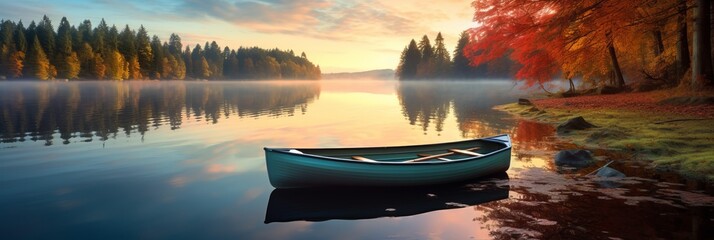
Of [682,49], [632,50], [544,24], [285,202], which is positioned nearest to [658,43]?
[632,50]

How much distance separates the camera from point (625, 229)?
8586 millimetres

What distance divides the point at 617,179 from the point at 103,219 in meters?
12.8

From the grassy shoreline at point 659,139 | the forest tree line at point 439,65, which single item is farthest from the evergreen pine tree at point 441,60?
the grassy shoreline at point 659,139

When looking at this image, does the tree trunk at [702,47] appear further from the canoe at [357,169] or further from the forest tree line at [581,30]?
the canoe at [357,169]

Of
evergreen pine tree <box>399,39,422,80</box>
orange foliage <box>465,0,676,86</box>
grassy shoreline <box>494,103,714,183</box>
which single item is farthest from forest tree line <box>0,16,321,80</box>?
grassy shoreline <box>494,103,714,183</box>

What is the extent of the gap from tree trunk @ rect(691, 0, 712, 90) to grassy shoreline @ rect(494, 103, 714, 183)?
273 centimetres

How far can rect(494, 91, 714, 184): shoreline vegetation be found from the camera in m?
13.8

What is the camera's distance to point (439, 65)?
126 meters

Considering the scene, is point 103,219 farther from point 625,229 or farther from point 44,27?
point 44,27

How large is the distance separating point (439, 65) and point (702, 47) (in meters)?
104

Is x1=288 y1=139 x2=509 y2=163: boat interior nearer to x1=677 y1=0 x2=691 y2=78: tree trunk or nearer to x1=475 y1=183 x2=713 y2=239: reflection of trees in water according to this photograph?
x1=475 y1=183 x2=713 y2=239: reflection of trees in water

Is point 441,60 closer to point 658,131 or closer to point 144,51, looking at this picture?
point 144,51

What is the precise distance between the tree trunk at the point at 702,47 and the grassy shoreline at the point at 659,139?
8.95 feet

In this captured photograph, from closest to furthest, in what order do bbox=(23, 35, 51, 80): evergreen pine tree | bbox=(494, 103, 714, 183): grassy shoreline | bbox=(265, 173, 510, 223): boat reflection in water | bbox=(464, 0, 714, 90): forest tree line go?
1. bbox=(265, 173, 510, 223): boat reflection in water
2. bbox=(494, 103, 714, 183): grassy shoreline
3. bbox=(464, 0, 714, 90): forest tree line
4. bbox=(23, 35, 51, 80): evergreen pine tree
